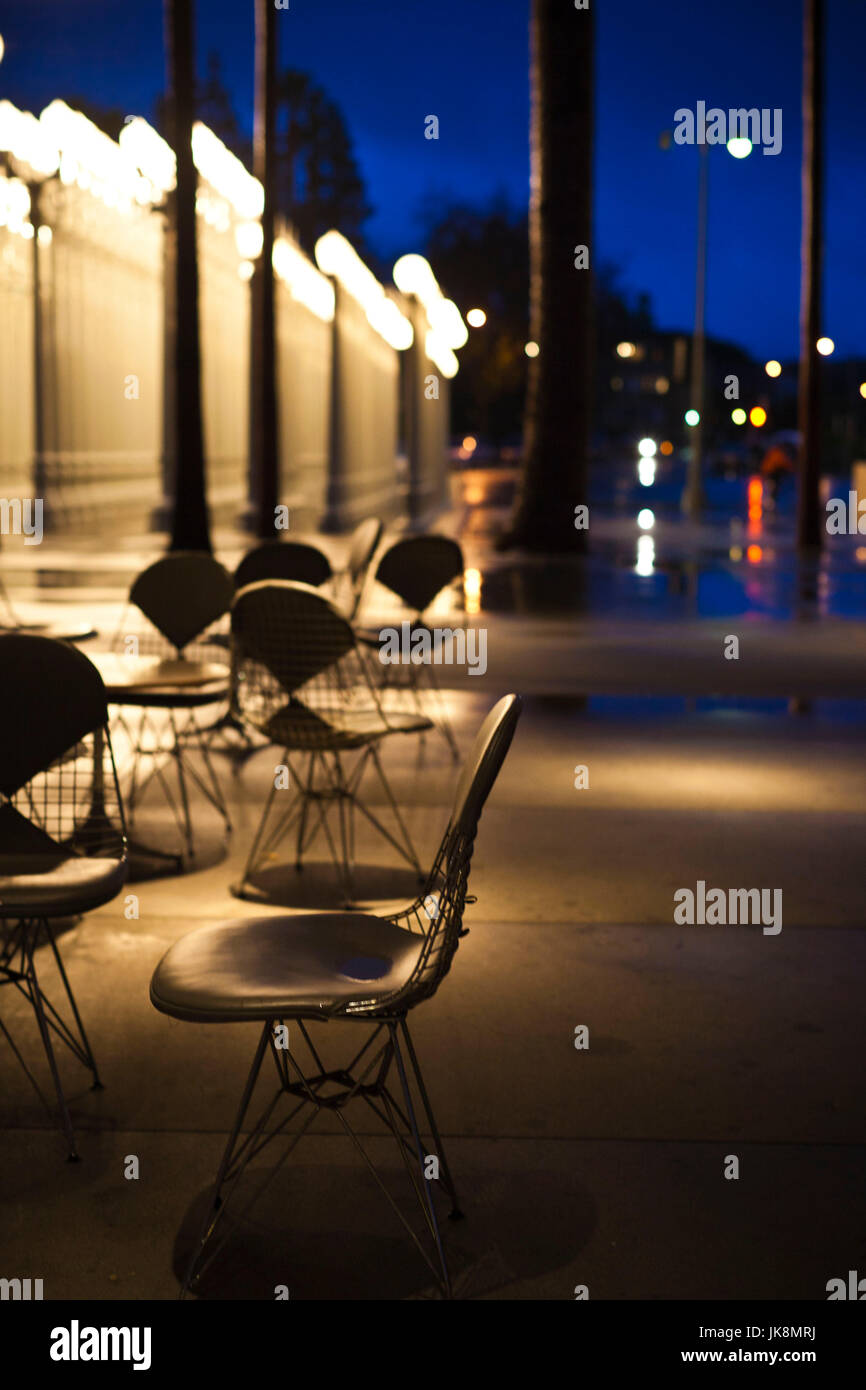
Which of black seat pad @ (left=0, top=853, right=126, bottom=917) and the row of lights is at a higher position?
the row of lights

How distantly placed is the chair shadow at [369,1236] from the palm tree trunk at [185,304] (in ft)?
59.0

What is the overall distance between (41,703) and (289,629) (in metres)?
1.87

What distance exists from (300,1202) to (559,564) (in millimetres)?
18442

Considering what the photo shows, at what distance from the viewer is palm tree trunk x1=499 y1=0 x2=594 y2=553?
21266 mm

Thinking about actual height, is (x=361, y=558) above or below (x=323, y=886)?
above

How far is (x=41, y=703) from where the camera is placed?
471 cm

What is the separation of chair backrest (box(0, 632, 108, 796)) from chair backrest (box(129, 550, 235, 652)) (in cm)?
357

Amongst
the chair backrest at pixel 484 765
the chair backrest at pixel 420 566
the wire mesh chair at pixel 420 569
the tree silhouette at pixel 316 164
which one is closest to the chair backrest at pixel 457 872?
the chair backrest at pixel 484 765

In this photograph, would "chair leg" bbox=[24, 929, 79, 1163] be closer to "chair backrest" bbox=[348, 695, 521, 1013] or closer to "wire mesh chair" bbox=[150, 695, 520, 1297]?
"wire mesh chair" bbox=[150, 695, 520, 1297]

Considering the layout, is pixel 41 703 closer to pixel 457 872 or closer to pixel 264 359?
pixel 457 872

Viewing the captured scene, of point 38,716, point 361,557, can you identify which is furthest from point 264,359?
point 38,716

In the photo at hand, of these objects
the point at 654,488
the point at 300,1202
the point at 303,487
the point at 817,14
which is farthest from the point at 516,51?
the point at 300,1202

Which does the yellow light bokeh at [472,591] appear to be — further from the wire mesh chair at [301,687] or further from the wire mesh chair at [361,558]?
the wire mesh chair at [301,687]

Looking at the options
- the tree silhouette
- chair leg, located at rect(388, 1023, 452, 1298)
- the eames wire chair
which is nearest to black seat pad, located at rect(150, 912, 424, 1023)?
chair leg, located at rect(388, 1023, 452, 1298)
